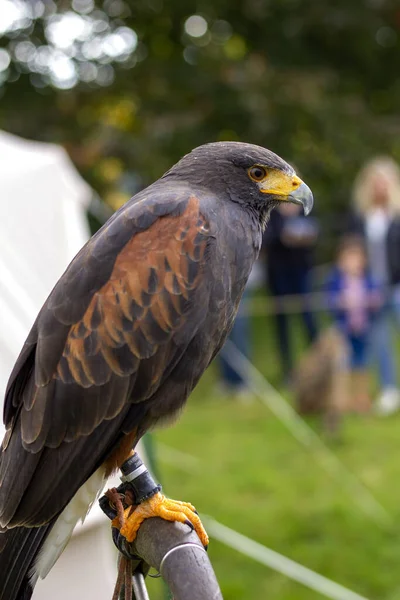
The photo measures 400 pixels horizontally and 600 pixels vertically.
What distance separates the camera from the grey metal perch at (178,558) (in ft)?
4.25

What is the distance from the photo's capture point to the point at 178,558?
55.4 inches

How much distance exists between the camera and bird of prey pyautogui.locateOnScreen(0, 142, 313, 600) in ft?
6.34

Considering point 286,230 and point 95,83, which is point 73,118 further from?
point 286,230

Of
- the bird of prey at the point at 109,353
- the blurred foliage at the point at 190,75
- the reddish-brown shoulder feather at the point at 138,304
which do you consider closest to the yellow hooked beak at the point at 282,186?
the bird of prey at the point at 109,353

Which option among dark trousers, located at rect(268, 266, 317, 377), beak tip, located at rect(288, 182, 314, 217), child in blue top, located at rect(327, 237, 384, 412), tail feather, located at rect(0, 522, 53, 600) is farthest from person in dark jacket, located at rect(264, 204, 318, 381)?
tail feather, located at rect(0, 522, 53, 600)

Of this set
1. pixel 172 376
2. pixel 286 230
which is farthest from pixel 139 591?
pixel 286 230

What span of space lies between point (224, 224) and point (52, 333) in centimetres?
48

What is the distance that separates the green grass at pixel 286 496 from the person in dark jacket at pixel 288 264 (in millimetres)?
1217

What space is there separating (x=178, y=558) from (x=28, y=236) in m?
2.50

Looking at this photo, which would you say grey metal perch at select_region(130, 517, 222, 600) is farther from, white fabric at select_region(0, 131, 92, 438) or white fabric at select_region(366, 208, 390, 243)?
white fabric at select_region(366, 208, 390, 243)

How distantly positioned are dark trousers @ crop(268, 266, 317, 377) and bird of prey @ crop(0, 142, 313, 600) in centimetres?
663

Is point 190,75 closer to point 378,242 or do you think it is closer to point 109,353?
point 378,242

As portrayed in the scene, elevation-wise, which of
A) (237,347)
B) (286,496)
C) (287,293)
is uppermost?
(286,496)

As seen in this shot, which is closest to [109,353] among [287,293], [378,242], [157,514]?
[157,514]
